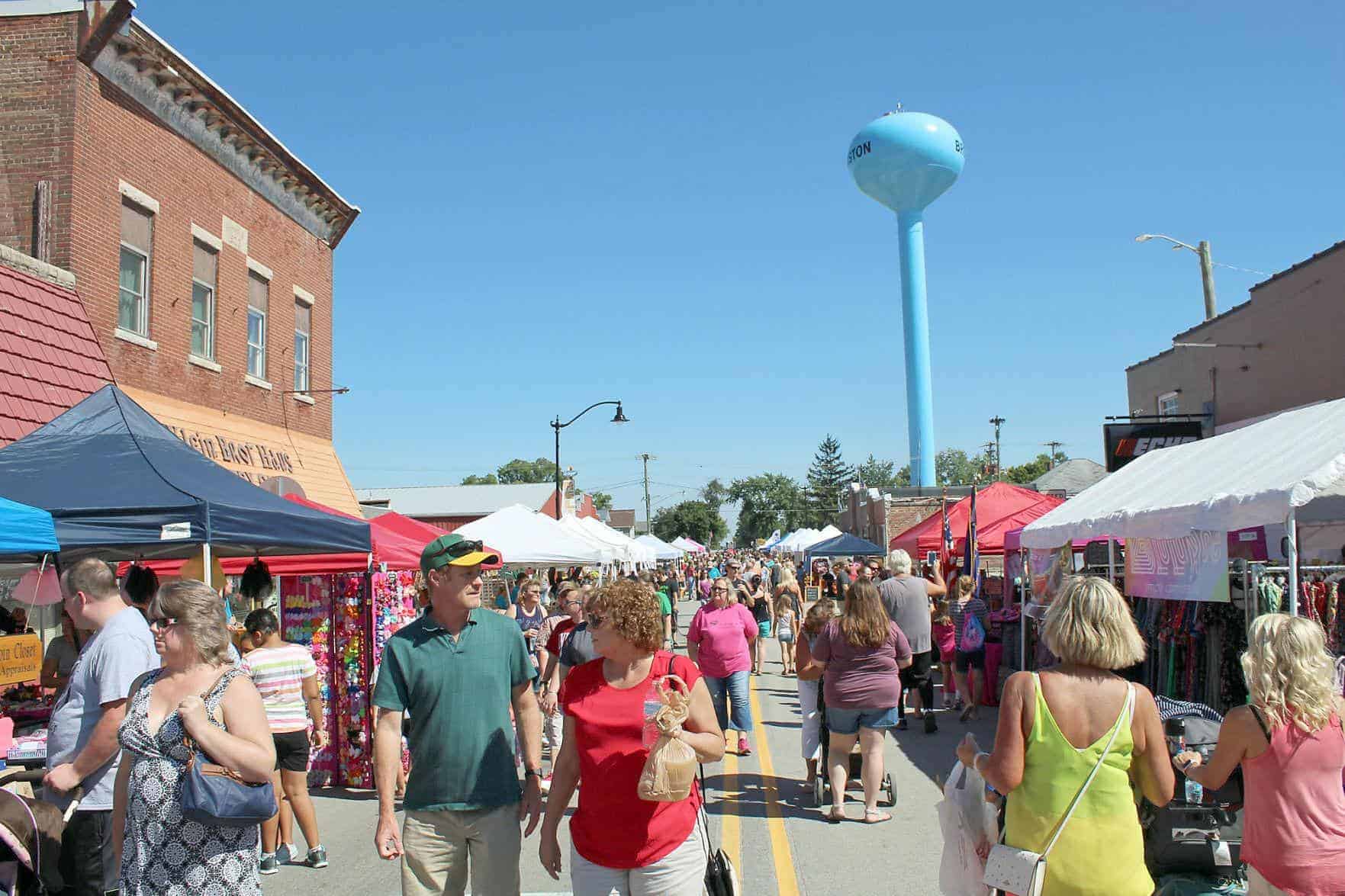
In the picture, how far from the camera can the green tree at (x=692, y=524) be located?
12356 centimetres

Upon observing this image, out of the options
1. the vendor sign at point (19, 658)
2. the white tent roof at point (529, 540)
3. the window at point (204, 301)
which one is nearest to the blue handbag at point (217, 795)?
the vendor sign at point (19, 658)

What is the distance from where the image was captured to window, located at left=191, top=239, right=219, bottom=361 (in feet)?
51.3

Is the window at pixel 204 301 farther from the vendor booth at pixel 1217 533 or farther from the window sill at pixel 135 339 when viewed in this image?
the vendor booth at pixel 1217 533

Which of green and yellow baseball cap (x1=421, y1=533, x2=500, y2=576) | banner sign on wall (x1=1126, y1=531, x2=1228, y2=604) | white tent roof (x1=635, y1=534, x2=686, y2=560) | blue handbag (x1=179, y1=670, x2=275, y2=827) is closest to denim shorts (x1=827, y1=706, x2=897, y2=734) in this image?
banner sign on wall (x1=1126, y1=531, x2=1228, y2=604)

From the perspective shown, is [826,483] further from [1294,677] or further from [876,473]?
[1294,677]

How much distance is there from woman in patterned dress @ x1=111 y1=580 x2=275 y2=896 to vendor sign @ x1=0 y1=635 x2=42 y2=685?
173 inches

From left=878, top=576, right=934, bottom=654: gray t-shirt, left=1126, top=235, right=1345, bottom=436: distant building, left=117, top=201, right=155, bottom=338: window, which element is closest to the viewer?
left=878, top=576, right=934, bottom=654: gray t-shirt

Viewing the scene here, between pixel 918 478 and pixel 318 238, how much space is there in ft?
134

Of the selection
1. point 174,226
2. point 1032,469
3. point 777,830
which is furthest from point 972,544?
point 1032,469

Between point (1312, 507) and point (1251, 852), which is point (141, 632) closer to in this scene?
point (1251, 852)

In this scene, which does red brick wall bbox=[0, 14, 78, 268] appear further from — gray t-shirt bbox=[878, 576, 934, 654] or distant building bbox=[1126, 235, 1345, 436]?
distant building bbox=[1126, 235, 1345, 436]

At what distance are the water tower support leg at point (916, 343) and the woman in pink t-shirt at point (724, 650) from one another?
4596 cm

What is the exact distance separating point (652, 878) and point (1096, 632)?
1864 millimetres

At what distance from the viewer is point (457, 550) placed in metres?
4.39
